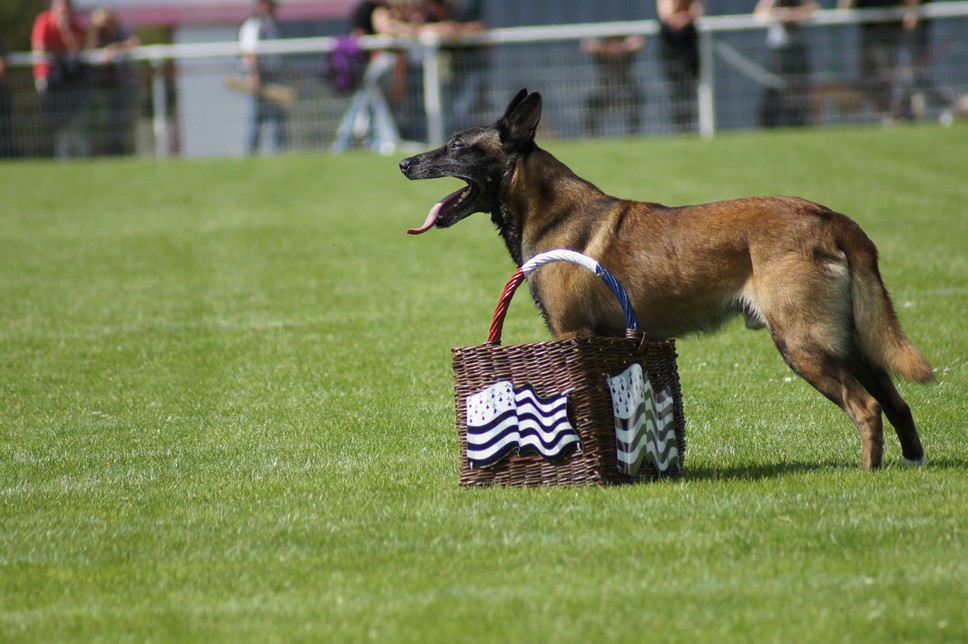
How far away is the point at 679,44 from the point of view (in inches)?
757

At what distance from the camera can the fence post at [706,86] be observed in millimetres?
19469

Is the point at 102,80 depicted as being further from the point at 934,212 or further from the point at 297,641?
the point at 297,641

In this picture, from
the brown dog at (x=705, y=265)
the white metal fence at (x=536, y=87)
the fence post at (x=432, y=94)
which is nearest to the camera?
the brown dog at (x=705, y=265)

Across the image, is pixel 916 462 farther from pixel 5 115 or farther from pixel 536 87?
pixel 5 115

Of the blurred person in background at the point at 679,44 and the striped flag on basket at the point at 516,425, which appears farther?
the blurred person in background at the point at 679,44

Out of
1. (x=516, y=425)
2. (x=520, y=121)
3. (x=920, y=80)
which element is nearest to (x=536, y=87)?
(x=920, y=80)

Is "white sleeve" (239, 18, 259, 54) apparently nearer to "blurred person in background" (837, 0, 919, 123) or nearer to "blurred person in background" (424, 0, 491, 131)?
"blurred person in background" (424, 0, 491, 131)

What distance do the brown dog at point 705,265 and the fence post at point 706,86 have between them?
13793 mm

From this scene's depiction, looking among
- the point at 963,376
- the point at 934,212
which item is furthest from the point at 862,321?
the point at 934,212

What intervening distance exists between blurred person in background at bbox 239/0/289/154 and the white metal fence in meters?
0.09

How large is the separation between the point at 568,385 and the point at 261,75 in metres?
15.8

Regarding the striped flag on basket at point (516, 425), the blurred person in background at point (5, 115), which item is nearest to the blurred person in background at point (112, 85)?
the blurred person in background at point (5, 115)

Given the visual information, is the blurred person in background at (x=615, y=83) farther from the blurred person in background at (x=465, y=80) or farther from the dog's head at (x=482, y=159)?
the dog's head at (x=482, y=159)

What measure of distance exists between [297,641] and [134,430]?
12.4 feet
